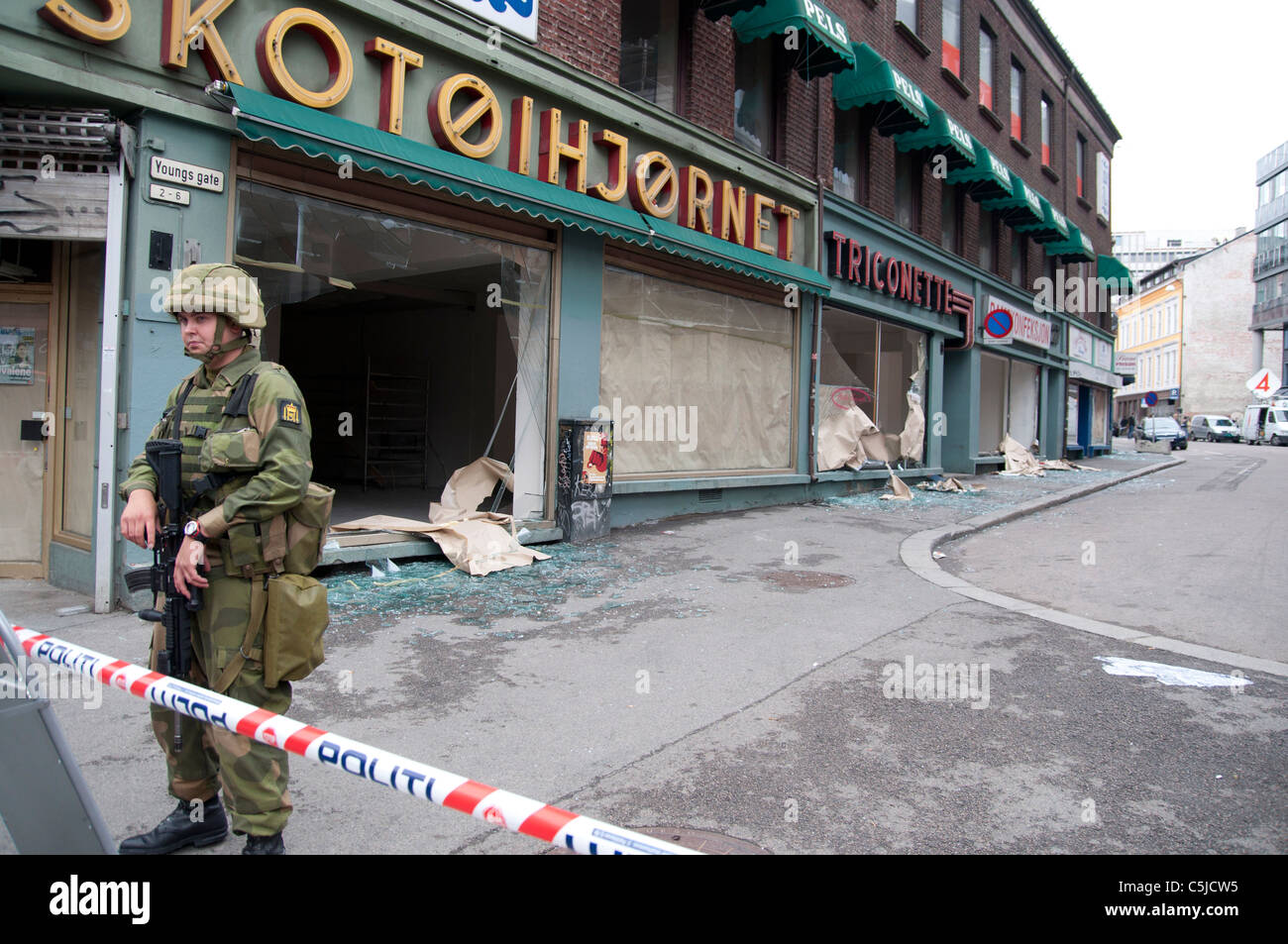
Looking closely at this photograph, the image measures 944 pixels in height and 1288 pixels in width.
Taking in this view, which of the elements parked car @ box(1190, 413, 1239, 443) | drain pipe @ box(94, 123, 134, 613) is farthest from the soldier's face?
parked car @ box(1190, 413, 1239, 443)

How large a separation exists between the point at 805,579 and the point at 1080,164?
83.9 feet

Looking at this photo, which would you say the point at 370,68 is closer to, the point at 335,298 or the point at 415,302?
the point at 335,298

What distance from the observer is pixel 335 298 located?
504 inches

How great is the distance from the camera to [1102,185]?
29.7 metres

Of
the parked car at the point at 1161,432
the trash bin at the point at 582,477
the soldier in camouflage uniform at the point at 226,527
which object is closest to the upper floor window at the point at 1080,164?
the parked car at the point at 1161,432

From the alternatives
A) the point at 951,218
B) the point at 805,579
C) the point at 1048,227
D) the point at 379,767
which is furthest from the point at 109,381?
the point at 1048,227

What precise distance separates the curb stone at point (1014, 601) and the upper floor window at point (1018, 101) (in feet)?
42.2

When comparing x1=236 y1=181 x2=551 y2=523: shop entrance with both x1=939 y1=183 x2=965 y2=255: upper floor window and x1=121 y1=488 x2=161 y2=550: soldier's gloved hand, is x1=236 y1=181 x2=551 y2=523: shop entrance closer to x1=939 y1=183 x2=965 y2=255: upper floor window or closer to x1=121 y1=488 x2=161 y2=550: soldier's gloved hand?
x1=121 y1=488 x2=161 y2=550: soldier's gloved hand

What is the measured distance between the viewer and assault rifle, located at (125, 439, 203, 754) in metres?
2.86

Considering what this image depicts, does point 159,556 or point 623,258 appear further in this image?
point 623,258

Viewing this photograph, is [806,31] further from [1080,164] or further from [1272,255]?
[1272,255]
